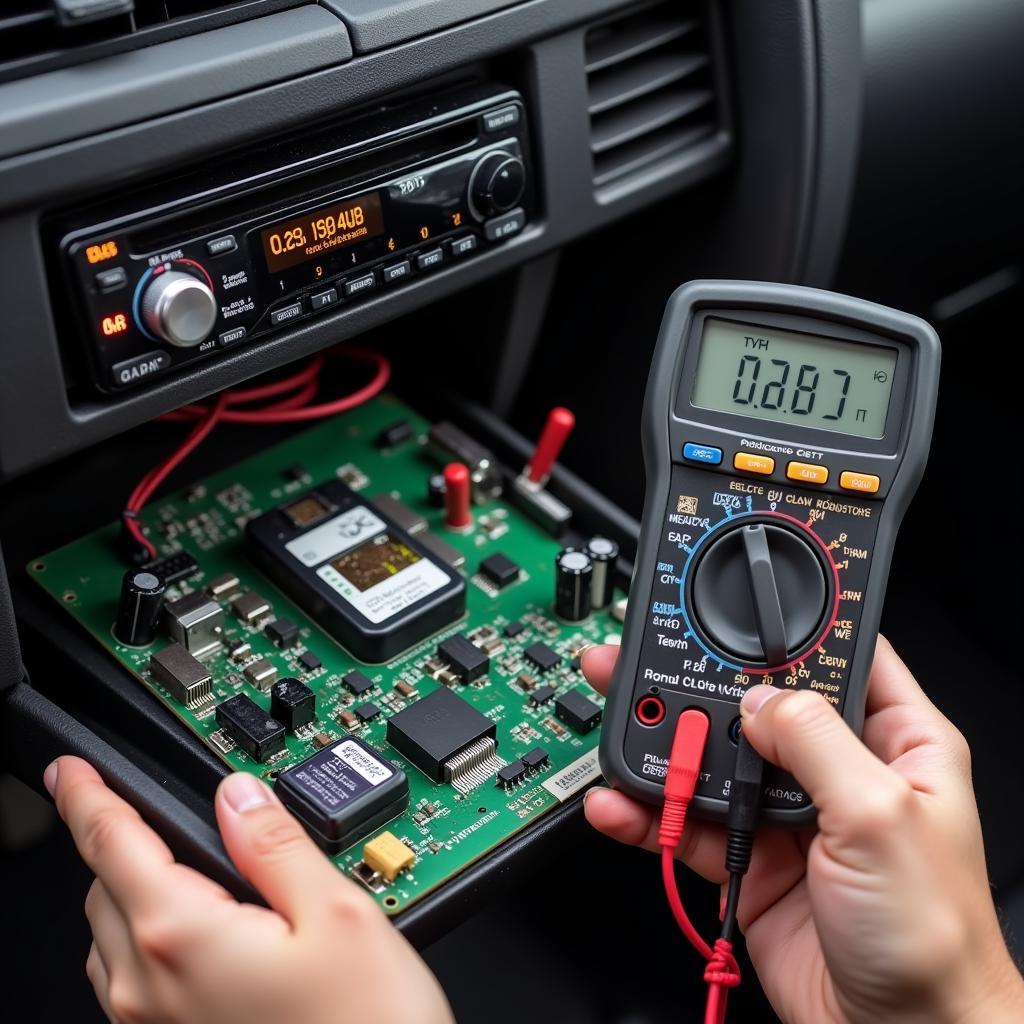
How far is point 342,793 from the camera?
3.50 ft

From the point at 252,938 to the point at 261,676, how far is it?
33 cm

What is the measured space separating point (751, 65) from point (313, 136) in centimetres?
52

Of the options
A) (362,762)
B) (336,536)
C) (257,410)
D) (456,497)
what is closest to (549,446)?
(456,497)

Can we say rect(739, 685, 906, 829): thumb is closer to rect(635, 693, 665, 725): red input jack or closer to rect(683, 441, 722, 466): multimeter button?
rect(635, 693, 665, 725): red input jack

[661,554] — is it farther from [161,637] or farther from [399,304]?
[161,637]

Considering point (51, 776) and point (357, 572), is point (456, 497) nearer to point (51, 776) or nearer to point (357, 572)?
point (357, 572)

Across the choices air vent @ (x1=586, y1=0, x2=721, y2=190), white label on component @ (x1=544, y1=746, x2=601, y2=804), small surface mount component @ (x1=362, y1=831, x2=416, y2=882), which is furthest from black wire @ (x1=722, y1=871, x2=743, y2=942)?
air vent @ (x1=586, y1=0, x2=721, y2=190)

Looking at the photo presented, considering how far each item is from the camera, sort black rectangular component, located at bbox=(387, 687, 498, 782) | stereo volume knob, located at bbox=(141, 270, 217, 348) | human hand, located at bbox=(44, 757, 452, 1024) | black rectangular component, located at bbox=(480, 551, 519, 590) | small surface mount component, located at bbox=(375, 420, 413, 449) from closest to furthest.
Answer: human hand, located at bbox=(44, 757, 452, 1024) → stereo volume knob, located at bbox=(141, 270, 217, 348) → black rectangular component, located at bbox=(387, 687, 498, 782) → black rectangular component, located at bbox=(480, 551, 519, 590) → small surface mount component, located at bbox=(375, 420, 413, 449)

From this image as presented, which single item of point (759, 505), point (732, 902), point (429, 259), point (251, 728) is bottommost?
point (732, 902)

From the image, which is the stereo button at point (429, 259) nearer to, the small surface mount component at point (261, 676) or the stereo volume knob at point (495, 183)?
the stereo volume knob at point (495, 183)

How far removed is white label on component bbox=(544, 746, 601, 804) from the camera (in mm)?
1153

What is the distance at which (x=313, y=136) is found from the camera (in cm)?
112

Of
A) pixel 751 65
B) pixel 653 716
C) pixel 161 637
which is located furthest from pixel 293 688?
pixel 751 65

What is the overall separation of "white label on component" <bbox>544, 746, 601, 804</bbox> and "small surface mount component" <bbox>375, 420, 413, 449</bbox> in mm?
501
